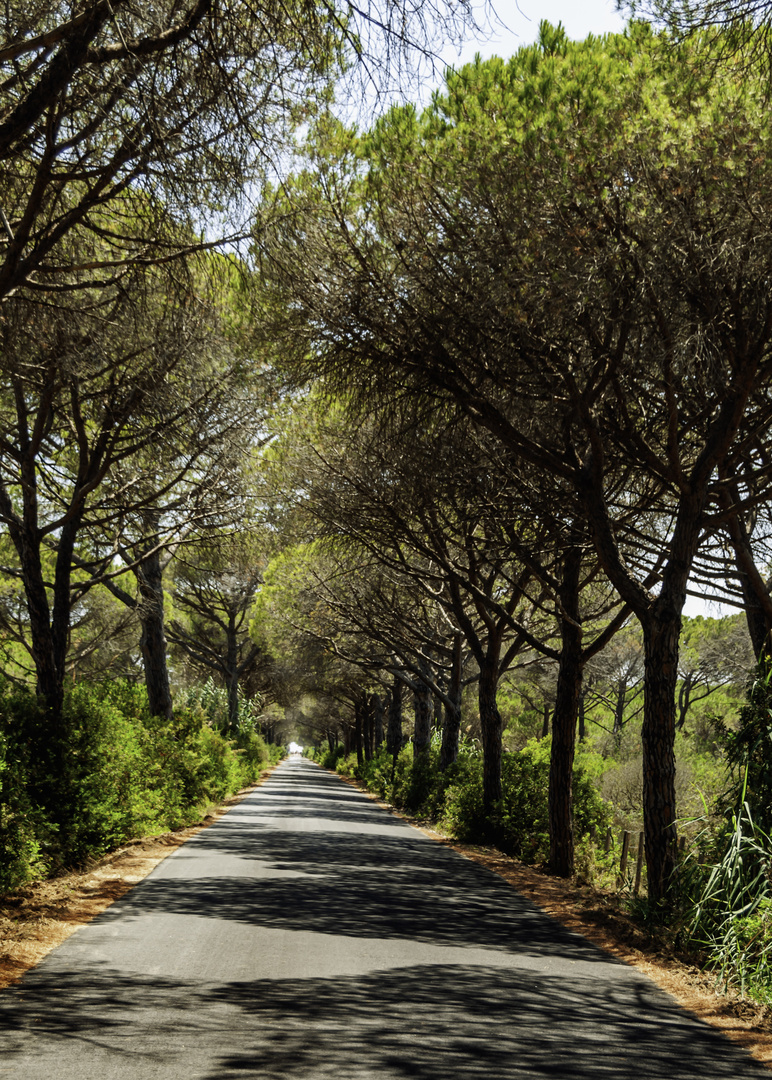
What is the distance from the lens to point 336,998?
612cm

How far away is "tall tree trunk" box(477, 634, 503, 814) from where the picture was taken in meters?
18.1

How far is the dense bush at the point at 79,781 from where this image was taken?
9.45 meters

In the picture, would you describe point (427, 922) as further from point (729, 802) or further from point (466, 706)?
point (466, 706)

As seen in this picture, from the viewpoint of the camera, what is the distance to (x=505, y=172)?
380 inches

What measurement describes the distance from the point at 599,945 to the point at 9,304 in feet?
26.6

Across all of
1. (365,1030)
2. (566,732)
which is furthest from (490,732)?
(365,1030)

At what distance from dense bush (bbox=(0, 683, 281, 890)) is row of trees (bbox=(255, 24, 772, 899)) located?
210 inches

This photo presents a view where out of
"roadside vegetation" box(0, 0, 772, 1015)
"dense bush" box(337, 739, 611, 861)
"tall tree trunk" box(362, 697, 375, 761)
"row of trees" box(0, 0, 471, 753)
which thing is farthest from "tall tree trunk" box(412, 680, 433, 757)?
"tall tree trunk" box(362, 697, 375, 761)

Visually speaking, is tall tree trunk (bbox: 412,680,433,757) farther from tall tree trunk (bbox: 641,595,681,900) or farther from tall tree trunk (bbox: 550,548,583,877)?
tall tree trunk (bbox: 641,595,681,900)

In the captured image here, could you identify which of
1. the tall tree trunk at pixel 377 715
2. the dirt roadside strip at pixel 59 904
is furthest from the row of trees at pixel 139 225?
the tall tree trunk at pixel 377 715

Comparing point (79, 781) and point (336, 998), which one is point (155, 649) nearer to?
point (79, 781)

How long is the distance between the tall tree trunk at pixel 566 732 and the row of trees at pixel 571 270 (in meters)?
3.05

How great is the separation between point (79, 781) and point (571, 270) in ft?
27.3

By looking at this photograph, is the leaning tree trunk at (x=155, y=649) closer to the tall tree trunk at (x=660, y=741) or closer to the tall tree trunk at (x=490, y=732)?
the tall tree trunk at (x=490, y=732)
